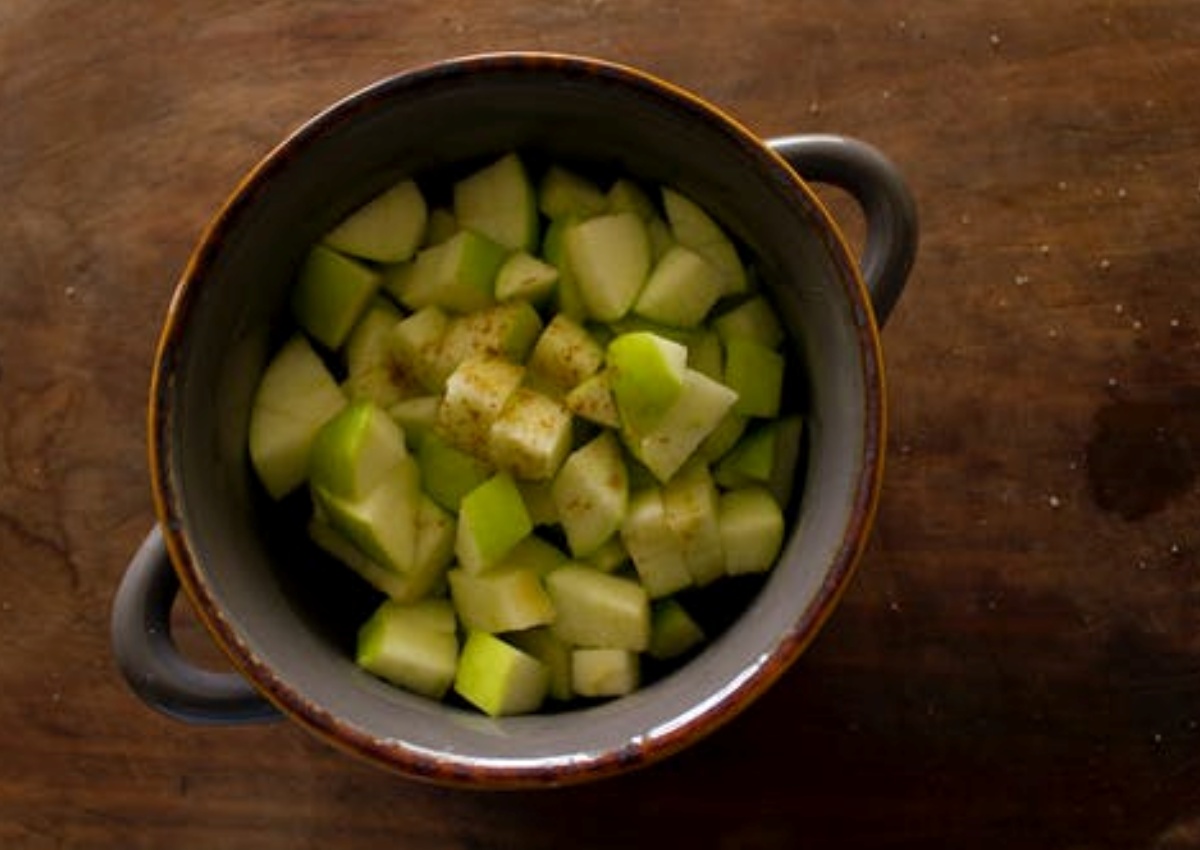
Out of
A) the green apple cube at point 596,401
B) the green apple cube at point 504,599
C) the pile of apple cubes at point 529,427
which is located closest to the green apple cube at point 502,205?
the pile of apple cubes at point 529,427

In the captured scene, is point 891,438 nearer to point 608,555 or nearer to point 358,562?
point 608,555

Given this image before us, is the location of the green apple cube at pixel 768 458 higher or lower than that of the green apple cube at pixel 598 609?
higher

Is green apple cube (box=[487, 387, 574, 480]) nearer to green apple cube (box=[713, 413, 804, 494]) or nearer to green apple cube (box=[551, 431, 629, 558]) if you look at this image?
green apple cube (box=[551, 431, 629, 558])

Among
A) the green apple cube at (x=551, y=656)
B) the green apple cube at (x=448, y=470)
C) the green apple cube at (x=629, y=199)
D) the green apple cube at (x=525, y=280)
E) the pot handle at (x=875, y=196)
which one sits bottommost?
the green apple cube at (x=551, y=656)

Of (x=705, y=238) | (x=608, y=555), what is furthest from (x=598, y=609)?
(x=705, y=238)

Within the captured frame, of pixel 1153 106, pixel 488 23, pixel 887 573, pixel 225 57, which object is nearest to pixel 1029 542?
pixel 887 573

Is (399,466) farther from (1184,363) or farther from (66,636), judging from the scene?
(1184,363)

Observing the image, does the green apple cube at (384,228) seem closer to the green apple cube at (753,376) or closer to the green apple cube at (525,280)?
the green apple cube at (525,280)
